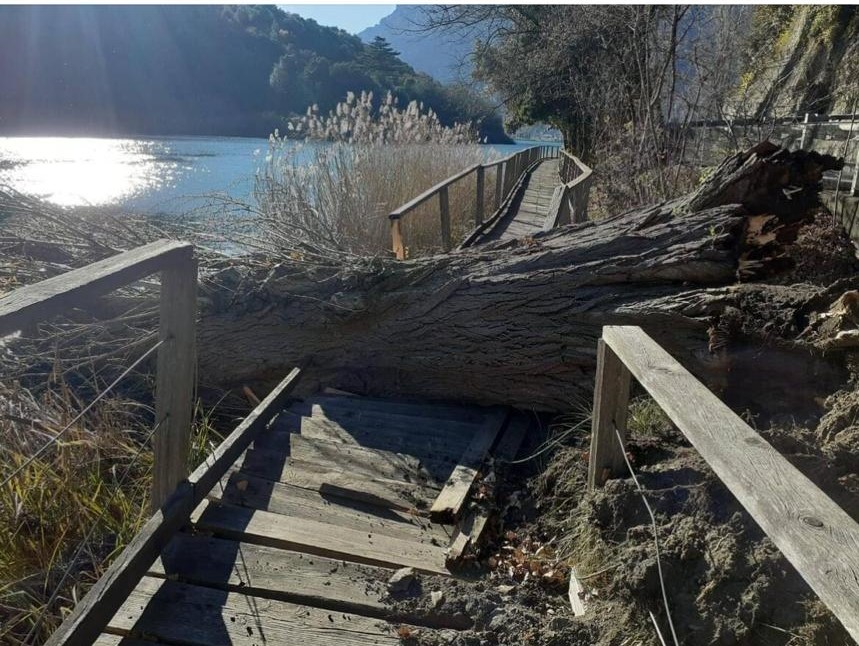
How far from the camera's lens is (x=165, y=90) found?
34594 mm

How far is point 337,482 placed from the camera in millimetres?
3664

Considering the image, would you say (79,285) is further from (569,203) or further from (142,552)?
(569,203)

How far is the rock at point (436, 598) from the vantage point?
2.66 m

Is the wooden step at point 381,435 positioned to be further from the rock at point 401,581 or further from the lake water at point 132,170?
the lake water at point 132,170

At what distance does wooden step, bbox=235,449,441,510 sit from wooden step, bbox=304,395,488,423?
93cm

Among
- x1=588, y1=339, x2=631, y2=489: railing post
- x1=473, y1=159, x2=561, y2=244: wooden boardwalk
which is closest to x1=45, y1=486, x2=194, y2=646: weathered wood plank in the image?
x1=588, y1=339, x2=631, y2=489: railing post

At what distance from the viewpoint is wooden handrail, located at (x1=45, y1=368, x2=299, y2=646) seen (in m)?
2.28

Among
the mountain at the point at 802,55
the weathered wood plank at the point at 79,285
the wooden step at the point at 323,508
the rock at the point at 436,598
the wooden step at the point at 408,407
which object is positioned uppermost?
the mountain at the point at 802,55

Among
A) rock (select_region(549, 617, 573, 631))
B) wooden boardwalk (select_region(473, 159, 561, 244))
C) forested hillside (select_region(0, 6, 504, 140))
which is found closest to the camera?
rock (select_region(549, 617, 573, 631))

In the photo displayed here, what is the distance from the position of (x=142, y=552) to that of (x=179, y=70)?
121 ft

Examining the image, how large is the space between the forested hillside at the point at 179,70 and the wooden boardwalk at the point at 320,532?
66.3 feet

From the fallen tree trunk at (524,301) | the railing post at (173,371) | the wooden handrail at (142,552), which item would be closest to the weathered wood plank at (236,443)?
the wooden handrail at (142,552)

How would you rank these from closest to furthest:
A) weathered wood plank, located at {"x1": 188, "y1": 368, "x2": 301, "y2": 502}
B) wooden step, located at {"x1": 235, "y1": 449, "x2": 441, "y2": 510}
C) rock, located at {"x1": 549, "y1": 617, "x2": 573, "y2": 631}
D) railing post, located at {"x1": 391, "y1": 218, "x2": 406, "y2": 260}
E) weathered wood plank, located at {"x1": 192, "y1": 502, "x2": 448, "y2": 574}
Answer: rock, located at {"x1": 549, "y1": 617, "x2": 573, "y2": 631}, weathered wood plank, located at {"x1": 192, "y1": 502, "x2": 448, "y2": 574}, weathered wood plank, located at {"x1": 188, "y1": 368, "x2": 301, "y2": 502}, wooden step, located at {"x1": 235, "y1": 449, "x2": 441, "y2": 510}, railing post, located at {"x1": 391, "y1": 218, "x2": 406, "y2": 260}

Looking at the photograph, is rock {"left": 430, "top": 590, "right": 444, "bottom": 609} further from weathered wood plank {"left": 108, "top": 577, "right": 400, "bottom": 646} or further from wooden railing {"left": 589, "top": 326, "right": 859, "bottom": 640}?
wooden railing {"left": 589, "top": 326, "right": 859, "bottom": 640}
